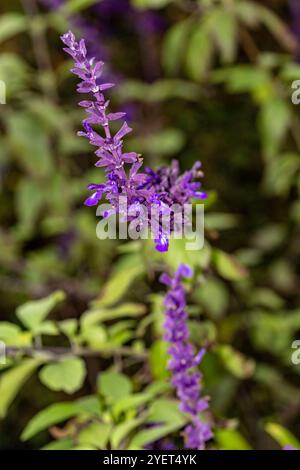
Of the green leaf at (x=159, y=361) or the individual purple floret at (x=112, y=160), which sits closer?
the individual purple floret at (x=112, y=160)

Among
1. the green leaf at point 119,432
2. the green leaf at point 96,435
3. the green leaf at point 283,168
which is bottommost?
the green leaf at point 96,435

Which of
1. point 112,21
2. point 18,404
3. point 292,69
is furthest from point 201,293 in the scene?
point 112,21

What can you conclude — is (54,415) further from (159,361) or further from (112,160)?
(112,160)

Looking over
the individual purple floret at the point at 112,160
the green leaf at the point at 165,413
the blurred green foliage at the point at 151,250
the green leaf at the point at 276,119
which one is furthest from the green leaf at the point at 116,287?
the green leaf at the point at 276,119

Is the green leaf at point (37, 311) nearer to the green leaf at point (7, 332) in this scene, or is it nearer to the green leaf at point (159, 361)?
the green leaf at point (7, 332)

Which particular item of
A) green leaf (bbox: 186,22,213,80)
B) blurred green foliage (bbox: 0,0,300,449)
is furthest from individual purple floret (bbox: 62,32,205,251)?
green leaf (bbox: 186,22,213,80)

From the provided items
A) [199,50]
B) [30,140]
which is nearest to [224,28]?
[199,50]

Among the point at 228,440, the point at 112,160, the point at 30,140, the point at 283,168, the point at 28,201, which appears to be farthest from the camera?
the point at 28,201
